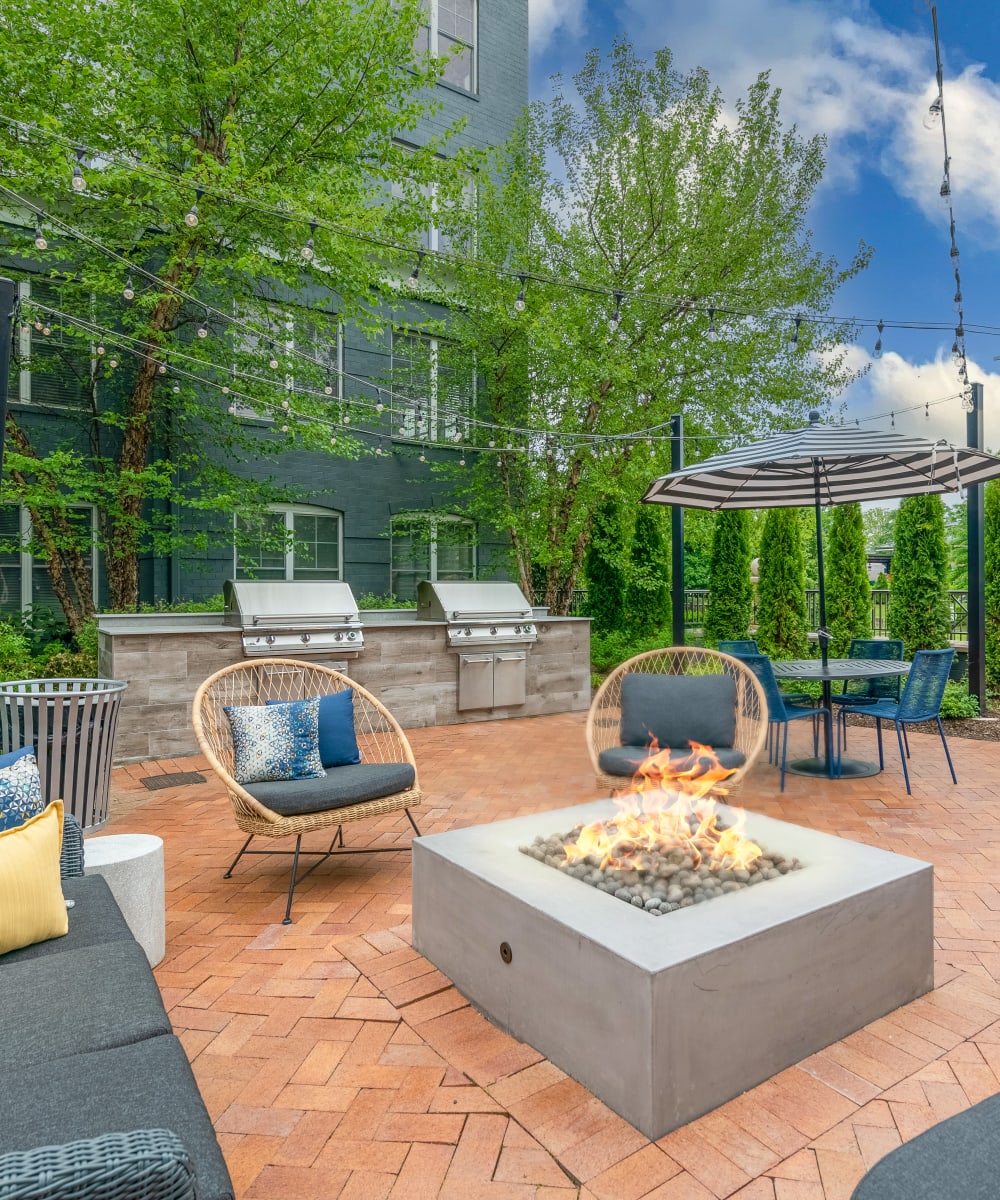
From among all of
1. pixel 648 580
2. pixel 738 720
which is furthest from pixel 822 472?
pixel 648 580

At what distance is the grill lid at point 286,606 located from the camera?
5.67 m

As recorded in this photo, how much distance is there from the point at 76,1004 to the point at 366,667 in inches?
186

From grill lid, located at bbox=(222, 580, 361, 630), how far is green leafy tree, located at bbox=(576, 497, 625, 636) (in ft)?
16.2

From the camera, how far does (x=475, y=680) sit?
261 inches

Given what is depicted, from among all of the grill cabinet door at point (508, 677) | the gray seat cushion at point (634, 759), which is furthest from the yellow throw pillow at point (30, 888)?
the grill cabinet door at point (508, 677)

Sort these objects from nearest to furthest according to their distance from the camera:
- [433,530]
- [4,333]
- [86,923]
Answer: [4,333]
[86,923]
[433,530]

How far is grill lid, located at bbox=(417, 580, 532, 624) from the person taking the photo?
21.7ft

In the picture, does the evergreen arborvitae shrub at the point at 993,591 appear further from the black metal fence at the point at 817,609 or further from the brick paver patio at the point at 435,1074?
the brick paver patio at the point at 435,1074

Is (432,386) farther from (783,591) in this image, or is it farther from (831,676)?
(831,676)

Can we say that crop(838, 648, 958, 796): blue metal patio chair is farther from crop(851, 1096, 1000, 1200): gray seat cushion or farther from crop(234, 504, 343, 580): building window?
crop(234, 504, 343, 580): building window

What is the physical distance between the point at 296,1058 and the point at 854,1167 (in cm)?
133

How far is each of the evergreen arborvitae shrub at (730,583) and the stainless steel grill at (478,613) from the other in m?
3.29

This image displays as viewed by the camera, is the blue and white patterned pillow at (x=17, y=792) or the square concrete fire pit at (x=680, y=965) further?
the blue and white patterned pillow at (x=17, y=792)

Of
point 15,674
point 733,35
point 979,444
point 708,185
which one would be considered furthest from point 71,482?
point 733,35
